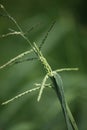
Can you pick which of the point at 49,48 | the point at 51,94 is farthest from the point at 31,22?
the point at 51,94

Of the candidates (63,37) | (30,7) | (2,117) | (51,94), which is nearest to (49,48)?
(63,37)

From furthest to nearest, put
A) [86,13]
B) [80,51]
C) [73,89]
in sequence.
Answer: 1. [86,13]
2. [80,51]
3. [73,89]

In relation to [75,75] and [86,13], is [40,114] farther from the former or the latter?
[86,13]

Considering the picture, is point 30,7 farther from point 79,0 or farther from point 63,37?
point 63,37

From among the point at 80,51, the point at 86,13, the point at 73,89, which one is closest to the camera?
the point at 73,89

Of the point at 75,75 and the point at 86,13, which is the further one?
the point at 86,13

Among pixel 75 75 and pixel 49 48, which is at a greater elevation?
pixel 49 48
